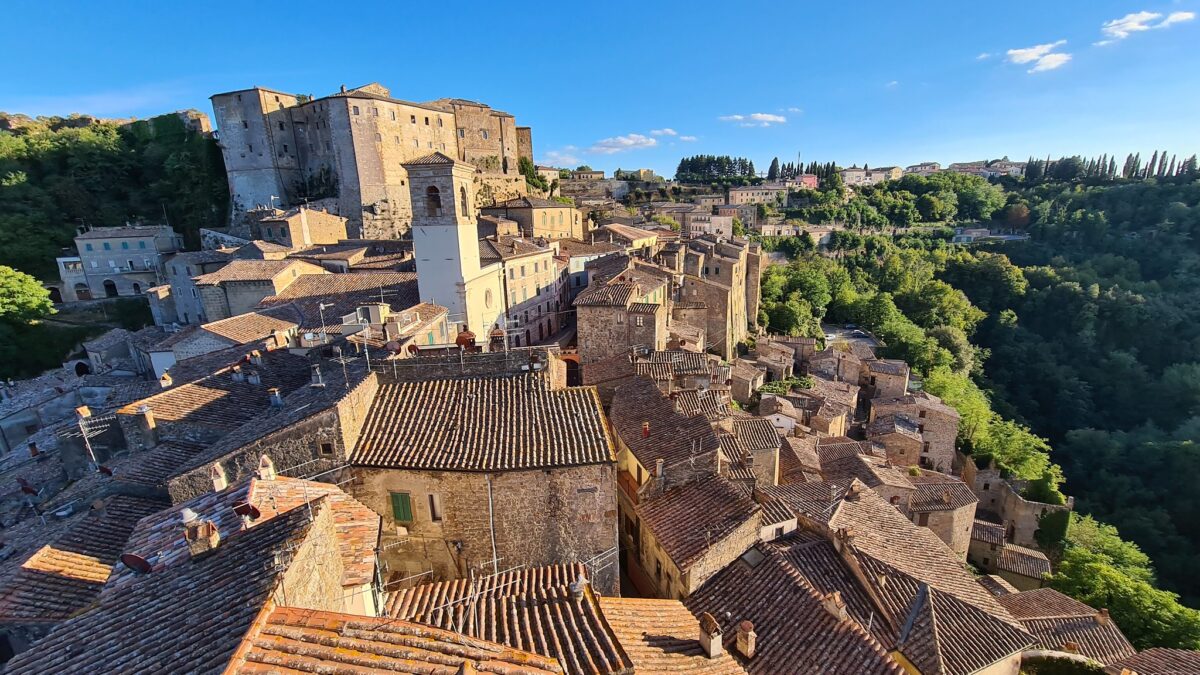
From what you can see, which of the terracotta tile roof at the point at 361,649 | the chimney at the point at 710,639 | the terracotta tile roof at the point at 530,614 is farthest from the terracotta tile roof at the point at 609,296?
the terracotta tile roof at the point at 361,649

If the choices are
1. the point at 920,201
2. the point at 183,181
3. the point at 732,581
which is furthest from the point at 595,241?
the point at 920,201

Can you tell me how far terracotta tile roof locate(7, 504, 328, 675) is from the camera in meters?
4.32

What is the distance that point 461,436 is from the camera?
9.39 metres

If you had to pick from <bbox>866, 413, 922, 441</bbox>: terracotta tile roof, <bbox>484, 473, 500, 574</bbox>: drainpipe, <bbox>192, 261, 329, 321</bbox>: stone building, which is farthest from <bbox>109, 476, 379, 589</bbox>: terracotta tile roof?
<bbox>866, 413, 922, 441</bbox>: terracotta tile roof

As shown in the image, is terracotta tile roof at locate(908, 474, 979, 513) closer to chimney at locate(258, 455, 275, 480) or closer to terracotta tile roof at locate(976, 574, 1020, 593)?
terracotta tile roof at locate(976, 574, 1020, 593)

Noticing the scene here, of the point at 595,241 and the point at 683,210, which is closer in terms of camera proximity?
the point at 595,241

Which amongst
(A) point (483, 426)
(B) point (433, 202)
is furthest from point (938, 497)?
(B) point (433, 202)

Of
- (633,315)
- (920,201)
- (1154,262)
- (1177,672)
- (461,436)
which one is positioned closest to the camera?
(461,436)

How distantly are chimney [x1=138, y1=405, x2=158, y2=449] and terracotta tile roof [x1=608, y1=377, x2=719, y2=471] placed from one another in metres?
11.1

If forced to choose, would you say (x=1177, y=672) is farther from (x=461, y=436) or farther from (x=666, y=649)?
(x=461, y=436)

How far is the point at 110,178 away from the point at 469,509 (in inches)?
2589

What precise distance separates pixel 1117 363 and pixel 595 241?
53834mm

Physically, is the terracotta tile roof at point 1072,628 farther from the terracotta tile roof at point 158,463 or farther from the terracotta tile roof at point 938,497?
the terracotta tile roof at point 158,463

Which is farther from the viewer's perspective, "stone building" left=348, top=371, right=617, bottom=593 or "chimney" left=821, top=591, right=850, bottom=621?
"chimney" left=821, top=591, right=850, bottom=621
